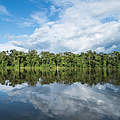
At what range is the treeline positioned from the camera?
8038 centimetres

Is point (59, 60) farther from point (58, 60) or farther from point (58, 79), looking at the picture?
point (58, 79)

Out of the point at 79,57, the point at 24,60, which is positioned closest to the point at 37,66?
the point at 24,60

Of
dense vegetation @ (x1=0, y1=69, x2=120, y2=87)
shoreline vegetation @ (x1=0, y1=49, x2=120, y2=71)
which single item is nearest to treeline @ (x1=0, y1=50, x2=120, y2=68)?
shoreline vegetation @ (x1=0, y1=49, x2=120, y2=71)

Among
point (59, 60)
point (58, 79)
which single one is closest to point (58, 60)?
point (59, 60)

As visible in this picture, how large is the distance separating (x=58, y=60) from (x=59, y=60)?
1037 millimetres

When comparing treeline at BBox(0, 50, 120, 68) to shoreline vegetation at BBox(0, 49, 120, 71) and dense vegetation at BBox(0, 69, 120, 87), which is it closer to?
shoreline vegetation at BBox(0, 49, 120, 71)

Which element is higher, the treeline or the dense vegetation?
the treeline

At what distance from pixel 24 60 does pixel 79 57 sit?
30.8 metres

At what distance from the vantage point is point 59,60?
83.2 m

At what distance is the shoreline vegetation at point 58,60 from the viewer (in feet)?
264

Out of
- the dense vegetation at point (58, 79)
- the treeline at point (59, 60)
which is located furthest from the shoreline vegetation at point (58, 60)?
the dense vegetation at point (58, 79)

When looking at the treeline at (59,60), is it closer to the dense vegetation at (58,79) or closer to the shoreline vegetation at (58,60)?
the shoreline vegetation at (58,60)

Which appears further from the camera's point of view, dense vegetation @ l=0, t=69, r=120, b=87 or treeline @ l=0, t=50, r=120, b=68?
treeline @ l=0, t=50, r=120, b=68

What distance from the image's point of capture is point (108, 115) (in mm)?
8516
